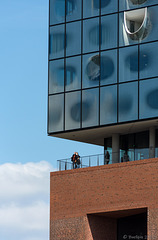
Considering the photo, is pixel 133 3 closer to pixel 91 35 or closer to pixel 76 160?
pixel 91 35

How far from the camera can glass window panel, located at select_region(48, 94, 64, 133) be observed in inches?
2589

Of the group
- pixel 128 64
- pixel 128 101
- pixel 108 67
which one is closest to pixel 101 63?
pixel 108 67

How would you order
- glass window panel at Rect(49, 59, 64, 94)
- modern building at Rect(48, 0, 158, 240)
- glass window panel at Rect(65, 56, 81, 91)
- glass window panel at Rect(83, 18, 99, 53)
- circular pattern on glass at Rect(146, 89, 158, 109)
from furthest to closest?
glass window panel at Rect(49, 59, 64, 94) → glass window panel at Rect(65, 56, 81, 91) → glass window panel at Rect(83, 18, 99, 53) → modern building at Rect(48, 0, 158, 240) → circular pattern on glass at Rect(146, 89, 158, 109)

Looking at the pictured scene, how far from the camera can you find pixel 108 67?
64.0 meters

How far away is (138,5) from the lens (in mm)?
63156

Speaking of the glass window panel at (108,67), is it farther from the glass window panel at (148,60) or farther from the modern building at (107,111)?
the glass window panel at (148,60)

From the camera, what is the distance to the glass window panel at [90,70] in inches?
2539

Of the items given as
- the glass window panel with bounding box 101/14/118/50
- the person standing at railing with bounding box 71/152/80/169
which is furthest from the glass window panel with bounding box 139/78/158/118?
the person standing at railing with bounding box 71/152/80/169

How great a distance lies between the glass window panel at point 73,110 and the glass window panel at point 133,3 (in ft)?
23.7

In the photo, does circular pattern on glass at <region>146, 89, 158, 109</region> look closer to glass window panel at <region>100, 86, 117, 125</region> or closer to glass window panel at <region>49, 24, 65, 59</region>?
glass window panel at <region>100, 86, 117, 125</region>

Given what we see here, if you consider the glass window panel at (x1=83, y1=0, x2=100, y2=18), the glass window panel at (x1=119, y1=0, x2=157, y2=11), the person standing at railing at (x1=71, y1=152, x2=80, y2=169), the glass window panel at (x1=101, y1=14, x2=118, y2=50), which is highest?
the glass window panel at (x1=83, y1=0, x2=100, y2=18)

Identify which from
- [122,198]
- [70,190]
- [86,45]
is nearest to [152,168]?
[122,198]

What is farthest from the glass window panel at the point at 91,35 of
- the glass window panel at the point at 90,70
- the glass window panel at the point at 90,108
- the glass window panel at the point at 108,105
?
the glass window panel at the point at 108,105

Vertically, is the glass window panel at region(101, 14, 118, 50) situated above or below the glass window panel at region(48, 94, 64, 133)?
above
